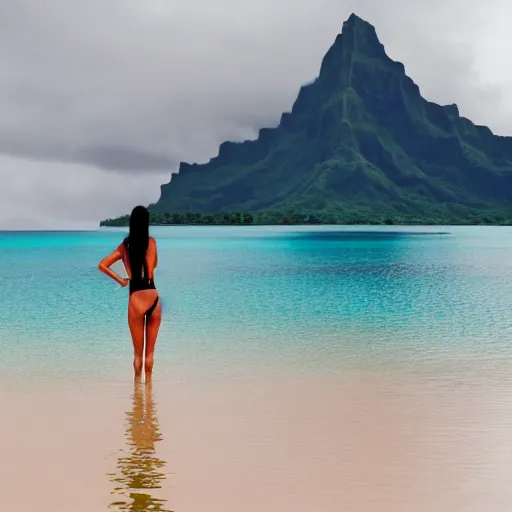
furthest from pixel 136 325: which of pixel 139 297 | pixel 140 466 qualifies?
pixel 140 466

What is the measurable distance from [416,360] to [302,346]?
450cm

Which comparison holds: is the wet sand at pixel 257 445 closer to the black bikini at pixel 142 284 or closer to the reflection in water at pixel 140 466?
the reflection in water at pixel 140 466

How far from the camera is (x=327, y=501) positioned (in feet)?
33.9

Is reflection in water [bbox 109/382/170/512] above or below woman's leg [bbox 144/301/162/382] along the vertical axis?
below

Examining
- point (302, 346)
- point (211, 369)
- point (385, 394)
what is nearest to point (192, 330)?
point (302, 346)

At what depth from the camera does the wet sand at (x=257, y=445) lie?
34.3 feet

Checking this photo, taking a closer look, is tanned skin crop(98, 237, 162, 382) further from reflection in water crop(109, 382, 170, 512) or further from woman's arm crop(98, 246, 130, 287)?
reflection in water crop(109, 382, 170, 512)

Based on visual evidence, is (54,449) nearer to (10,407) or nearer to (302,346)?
(10,407)

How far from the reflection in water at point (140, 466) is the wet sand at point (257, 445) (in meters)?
0.02

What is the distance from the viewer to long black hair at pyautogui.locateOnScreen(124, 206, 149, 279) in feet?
49.6

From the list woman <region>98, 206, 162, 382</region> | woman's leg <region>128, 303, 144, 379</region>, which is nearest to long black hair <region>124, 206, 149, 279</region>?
woman <region>98, 206, 162, 382</region>

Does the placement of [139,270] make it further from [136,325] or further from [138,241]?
[136,325]

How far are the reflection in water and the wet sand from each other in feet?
0.07

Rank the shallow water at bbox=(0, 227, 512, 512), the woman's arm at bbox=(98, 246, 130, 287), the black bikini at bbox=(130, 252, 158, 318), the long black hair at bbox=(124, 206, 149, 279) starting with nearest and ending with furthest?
the shallow water at bbox=(0, 227, 512, 512) < the long black hair at bbox=(124, 206, 149, 279) < the woman's arm at bbox=(98, 246, 130, 287) < the black bikini at bbox=(130, 252, 158, 318)
